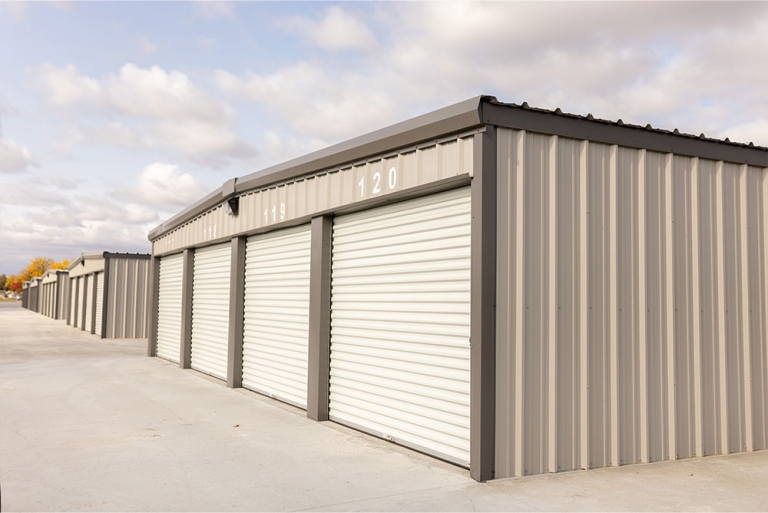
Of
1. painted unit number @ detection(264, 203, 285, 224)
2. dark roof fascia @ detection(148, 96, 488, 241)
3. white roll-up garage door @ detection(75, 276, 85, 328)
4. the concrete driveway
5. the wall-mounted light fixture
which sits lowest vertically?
the concrete driveway

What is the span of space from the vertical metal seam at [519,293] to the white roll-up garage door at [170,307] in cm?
1272

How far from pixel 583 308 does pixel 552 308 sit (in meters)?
0.41

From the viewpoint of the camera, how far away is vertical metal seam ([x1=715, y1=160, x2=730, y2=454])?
7680 millimetres

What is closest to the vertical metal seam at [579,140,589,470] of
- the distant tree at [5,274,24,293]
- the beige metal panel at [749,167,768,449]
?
the beige metal panel at [749,167,768,449]

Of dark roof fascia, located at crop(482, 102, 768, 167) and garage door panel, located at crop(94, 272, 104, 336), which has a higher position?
dark roof fascia, located at crop(482, 102, 768, 167)

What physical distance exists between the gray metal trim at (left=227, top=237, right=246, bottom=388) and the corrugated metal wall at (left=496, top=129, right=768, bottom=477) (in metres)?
7.75

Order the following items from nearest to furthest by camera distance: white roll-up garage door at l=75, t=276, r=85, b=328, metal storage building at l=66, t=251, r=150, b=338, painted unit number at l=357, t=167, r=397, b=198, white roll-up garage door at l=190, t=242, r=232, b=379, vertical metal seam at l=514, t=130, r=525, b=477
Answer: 1. vertical metal seam at l=514, t=130, r=525, b=477
2. painted unit number at l=357, t=167, r=397, b=198
3. white roll-up garage door at l=190, t=242, r=232, b=379
4. metal storage building at l=66, t=251, r=150, b=338
5. white roll-up garage door at l=75, t=276, r=85, b=328

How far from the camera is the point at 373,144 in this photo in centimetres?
843

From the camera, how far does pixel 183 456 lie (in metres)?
7.21

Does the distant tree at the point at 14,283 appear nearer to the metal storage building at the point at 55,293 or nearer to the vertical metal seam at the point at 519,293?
the metal storage building at the point at 55,293

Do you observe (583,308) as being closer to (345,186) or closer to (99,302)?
(345,186)

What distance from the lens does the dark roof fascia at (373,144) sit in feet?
22.3

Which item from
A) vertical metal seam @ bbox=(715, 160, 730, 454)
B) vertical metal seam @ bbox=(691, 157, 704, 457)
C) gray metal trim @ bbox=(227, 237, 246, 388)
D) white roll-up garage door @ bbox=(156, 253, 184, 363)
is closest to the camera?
vertical metal seam @ bbox=(691, 157, 704, 457)

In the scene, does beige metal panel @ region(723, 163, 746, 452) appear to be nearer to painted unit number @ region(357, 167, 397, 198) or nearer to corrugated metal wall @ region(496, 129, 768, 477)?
corrugated metal wall @ region(496, 129, 768, 477)
